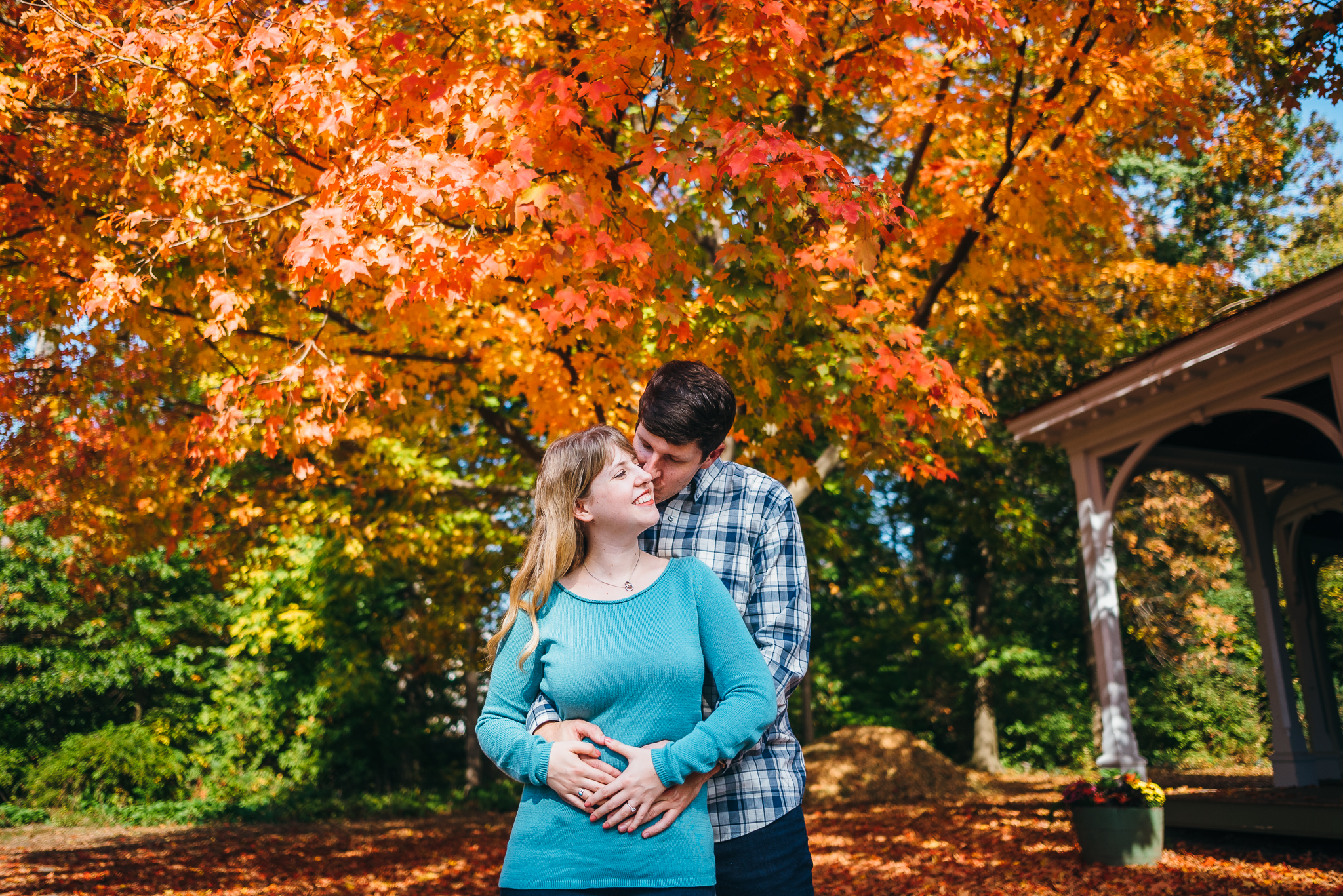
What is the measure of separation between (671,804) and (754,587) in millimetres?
549

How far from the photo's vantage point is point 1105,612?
8797 mm

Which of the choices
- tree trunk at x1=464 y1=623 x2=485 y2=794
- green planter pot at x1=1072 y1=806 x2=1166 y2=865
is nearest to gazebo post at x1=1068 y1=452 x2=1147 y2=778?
green planter pot at x1=1072 y1=806 x2=1166 y2=865

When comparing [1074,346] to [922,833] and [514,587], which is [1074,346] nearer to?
[922,833]

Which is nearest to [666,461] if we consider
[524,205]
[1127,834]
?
[524,205]

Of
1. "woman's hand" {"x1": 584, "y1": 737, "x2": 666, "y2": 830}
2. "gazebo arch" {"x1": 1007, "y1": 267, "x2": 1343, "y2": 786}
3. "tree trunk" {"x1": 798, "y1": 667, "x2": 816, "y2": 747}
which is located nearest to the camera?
"woman's hand" {"x1": 584, "y1": 737, "x2": 666, "y2": 830}

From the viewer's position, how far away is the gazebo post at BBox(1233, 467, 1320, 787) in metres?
9.51

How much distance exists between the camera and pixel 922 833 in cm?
969

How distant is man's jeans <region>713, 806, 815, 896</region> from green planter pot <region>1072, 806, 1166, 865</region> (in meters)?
6.07

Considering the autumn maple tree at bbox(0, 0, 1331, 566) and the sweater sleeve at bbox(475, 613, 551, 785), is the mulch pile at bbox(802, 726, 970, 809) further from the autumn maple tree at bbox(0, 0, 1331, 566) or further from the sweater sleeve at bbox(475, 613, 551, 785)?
the sweater sleeve at bbox(475, 613, 551, 785)

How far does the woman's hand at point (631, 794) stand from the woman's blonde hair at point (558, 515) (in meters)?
0.38

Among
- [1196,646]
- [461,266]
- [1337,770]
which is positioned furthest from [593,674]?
[1196,646]

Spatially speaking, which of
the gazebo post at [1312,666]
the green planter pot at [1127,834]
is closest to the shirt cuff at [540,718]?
the green planter pot at [1127,834]

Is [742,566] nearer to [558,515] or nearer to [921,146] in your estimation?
[558,515]

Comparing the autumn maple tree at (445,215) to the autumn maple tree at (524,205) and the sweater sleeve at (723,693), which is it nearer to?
the autumn maple tree at (524,205)
